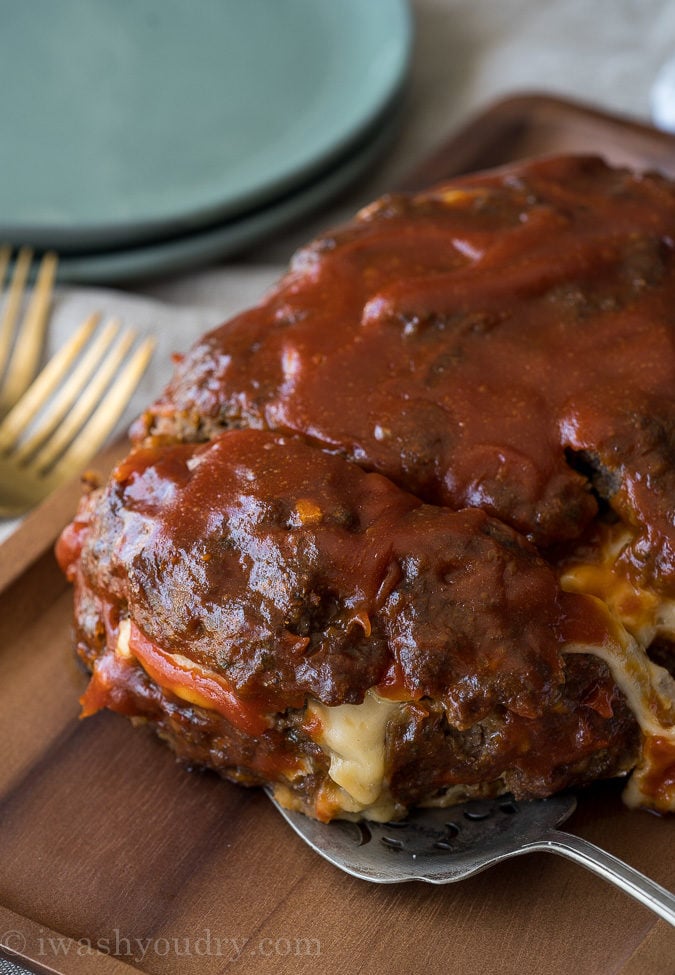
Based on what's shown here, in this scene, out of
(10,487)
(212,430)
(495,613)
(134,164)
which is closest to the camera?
(495,613)

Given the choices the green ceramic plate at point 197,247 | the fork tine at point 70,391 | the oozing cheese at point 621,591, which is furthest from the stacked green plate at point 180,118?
the oozing cheese at point 621,591

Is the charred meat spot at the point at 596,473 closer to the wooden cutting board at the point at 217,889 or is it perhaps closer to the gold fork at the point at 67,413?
the wooden cutting board at the point at 217,889

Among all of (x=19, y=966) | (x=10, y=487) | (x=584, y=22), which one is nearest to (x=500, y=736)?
(x=19, y=966)

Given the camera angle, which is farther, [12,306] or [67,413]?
[12,306]

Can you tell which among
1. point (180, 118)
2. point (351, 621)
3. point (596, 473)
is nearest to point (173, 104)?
point (180, 118)

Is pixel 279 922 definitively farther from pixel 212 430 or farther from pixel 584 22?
pixel 584 22

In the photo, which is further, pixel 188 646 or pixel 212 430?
pixel 212 430

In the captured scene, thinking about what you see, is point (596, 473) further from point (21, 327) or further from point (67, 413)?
point (21, 327)
